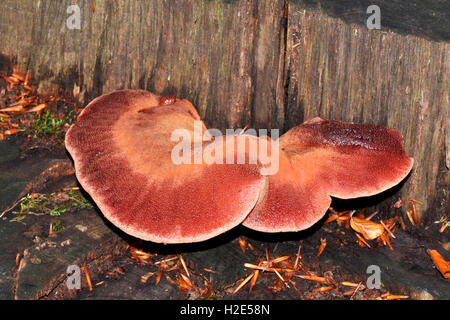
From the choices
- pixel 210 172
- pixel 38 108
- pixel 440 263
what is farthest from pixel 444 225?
pixel 38 108

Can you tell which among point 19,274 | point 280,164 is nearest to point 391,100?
point 280,164

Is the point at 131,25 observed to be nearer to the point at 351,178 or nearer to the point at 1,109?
the point at 1,109

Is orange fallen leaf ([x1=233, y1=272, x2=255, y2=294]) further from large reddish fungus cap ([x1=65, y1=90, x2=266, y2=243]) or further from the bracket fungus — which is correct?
large reddish fungus cap ([x1=65, y1=90, x2=266, y2=243])

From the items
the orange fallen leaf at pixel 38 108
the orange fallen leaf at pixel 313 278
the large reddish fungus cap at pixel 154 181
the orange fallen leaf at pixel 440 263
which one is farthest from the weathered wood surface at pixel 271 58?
the orange fallen leaf at pixel 313 278

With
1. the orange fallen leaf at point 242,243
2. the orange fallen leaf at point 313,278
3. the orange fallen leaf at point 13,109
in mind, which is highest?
the orange fallen leaf at point 13,109

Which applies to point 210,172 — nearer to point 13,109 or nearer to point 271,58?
point 271,58

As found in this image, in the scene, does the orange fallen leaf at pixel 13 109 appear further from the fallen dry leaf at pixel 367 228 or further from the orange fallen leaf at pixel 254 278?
the fallen dry leaf at pixel 367 228

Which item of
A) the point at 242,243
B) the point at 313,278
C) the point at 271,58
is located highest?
the point at 271,58
